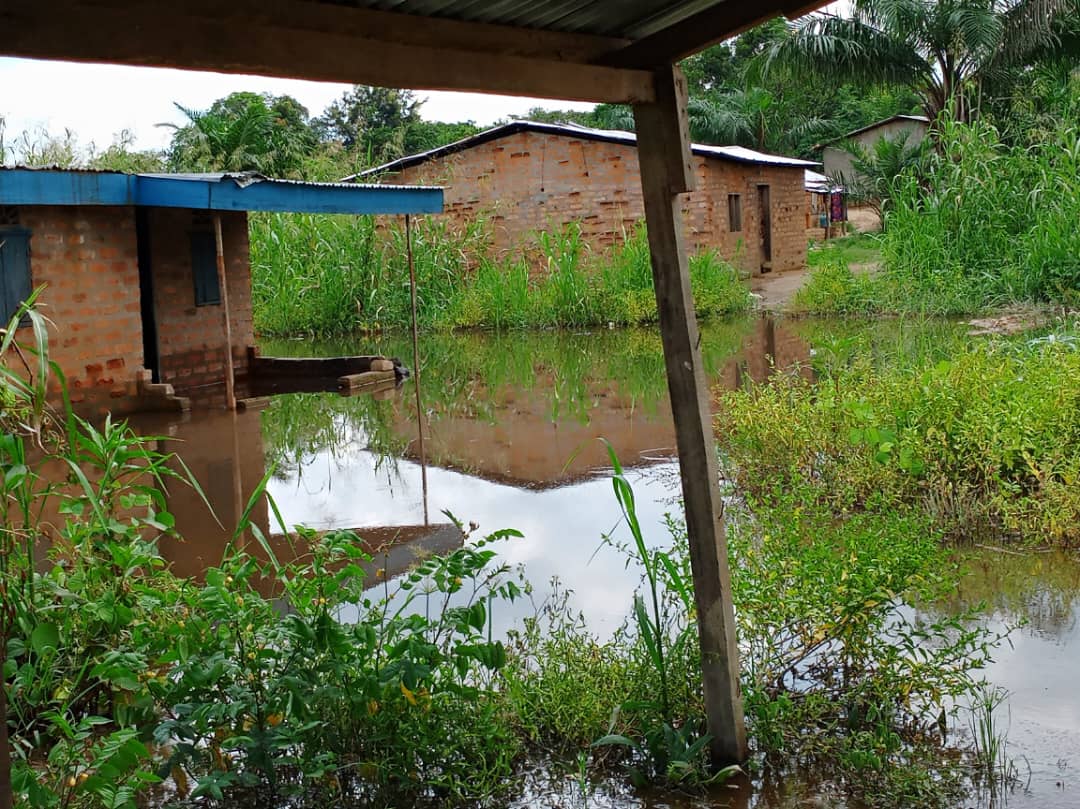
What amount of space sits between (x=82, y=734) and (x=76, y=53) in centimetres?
182

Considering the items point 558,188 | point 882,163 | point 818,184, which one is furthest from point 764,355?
point 818,184

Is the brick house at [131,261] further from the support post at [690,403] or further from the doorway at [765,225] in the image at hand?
the doorway at [765,225]

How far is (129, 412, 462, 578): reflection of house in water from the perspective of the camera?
22.3 ft

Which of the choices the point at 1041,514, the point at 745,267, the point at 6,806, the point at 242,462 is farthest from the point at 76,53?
the point at 745,267

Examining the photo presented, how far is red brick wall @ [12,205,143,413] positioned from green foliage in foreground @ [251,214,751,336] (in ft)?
30.8

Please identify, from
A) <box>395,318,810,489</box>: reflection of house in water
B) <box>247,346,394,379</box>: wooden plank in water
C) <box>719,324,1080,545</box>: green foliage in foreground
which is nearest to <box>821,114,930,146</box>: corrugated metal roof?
<box>395,318,810,489</box>: reflection of house in water

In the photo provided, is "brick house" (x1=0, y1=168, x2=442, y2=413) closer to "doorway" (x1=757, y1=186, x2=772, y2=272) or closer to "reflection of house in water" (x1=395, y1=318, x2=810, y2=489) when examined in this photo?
"reflection of house in water" (x1=395, y1=318, x2=810, y2=489)

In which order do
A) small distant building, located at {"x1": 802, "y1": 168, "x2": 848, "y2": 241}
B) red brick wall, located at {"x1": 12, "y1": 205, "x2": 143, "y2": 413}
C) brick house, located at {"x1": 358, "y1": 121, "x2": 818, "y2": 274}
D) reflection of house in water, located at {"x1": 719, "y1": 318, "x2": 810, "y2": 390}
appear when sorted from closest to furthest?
1. red brick wall, located at {"x1": 12, "y1": 205, "x2": 143, "y2": 413}
2. reflection of house in water, located at {"x1": 719, "y1": 318, "x2": 810, "y2": 390}
3. brick house, located at {"x1": 358, "y1": 121, "x2": 818, "y2": 274}
4. small distant building, located at {"x1": 802, "y1": 168, "x2": 848, "y2": 241}

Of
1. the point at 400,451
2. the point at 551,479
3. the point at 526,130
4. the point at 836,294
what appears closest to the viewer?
the point at 551,479

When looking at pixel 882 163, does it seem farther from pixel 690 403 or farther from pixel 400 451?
pixel 690 403

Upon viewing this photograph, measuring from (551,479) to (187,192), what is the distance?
566 cm

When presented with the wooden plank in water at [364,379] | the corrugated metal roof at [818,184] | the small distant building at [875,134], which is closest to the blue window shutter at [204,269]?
the wooden plank in water at [364,379]

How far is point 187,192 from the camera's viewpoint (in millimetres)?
12141

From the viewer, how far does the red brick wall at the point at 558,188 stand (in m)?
23.0
